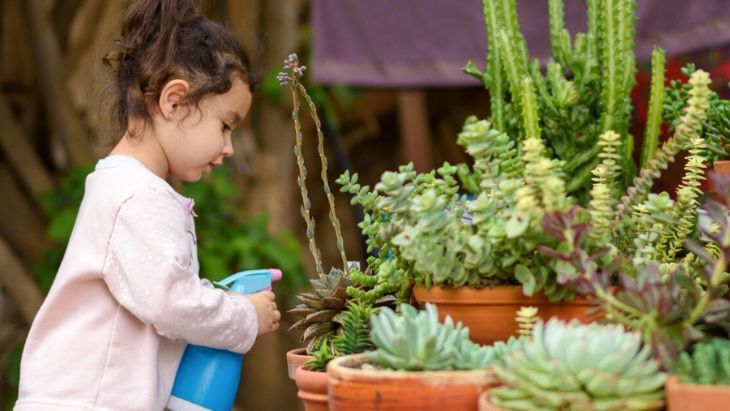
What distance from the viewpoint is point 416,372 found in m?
1.12

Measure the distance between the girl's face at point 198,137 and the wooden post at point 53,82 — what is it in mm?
2817

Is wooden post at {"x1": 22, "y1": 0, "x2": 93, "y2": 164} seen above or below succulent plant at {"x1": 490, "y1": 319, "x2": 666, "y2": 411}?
above

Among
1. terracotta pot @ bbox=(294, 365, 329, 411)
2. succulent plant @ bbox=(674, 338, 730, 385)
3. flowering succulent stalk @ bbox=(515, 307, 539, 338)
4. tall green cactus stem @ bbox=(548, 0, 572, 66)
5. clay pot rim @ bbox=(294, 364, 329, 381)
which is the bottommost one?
terracotta pot @ bbox=(294, 365, 329, 411)

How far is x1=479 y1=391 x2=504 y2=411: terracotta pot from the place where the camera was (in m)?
1.02

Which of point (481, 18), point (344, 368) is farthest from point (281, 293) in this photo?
point (344, 368)

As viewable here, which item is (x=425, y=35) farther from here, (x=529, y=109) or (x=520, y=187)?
(x=520, y=187)

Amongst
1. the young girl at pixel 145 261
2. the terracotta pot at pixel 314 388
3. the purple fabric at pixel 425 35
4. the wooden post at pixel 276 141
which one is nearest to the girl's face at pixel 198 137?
the young girl at pixel 145 261

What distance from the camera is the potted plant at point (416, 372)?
1.09m

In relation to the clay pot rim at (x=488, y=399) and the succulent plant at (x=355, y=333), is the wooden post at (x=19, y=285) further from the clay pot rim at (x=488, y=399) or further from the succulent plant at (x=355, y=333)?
the clay pot rim at (x=488, y=399)

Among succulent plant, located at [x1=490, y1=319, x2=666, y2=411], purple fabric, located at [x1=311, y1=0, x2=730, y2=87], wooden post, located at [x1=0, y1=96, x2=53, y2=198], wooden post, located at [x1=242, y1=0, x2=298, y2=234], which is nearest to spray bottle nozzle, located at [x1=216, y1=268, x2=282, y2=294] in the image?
succulent plant, located at [x1=490, y1=319, x2=666, y2=411]

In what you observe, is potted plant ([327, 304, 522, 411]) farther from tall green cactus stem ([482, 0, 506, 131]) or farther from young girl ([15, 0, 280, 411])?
tall green cactus stem ([482, 0, 506, 131])

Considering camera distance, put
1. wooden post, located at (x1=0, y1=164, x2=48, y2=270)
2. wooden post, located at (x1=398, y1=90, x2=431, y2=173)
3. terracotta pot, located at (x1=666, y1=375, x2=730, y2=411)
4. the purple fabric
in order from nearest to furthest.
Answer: terracotta pot, located at (x1=666, y1=375, x2=730, y2=411), the purple fabric, wooden post, located at (x1=398, y1=90, x2=431, y2=173), wooden post, located at (x1=0, y1=164, x2=48, y2=270)

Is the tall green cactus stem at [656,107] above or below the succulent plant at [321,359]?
above

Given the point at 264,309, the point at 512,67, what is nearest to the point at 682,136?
the point at 512,67
